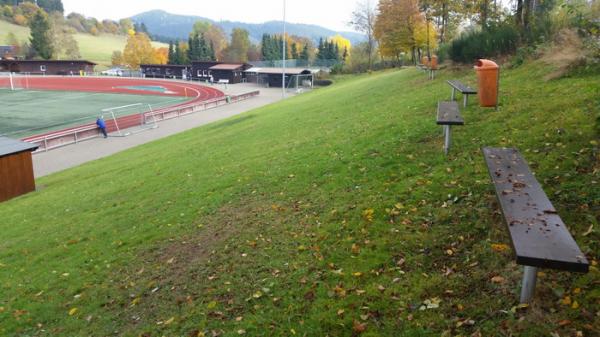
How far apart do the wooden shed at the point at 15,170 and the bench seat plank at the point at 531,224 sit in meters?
18.5

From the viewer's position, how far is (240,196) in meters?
10.1

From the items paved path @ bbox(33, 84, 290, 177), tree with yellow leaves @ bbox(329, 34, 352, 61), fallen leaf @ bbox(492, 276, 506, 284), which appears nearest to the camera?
fallen leaf @ bbox(492, 276, 506, 284)

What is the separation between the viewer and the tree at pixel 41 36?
109438 mm

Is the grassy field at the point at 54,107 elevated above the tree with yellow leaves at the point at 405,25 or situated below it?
below

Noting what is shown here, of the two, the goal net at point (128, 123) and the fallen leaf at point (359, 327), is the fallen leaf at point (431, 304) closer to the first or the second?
the fallen leaf at point (359, 327)

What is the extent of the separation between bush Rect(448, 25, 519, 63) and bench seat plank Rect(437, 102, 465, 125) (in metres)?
11.6

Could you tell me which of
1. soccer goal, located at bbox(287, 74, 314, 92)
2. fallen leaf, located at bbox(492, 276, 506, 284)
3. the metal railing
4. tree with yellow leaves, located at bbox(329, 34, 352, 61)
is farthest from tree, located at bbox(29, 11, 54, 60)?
fallen leaf, located at bbox(492, 276, 506, 284)

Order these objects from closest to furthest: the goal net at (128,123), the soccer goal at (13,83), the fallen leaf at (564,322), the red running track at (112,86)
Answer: the fallen leaf at (564,322), the goal net at (128,123), the red running track at (112,86), the soccer goal at (13,83)

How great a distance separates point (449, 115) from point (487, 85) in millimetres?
3172

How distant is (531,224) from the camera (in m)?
4.27

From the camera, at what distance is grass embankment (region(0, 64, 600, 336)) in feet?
15.8

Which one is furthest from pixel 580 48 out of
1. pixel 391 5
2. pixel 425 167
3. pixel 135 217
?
pixel 391 5

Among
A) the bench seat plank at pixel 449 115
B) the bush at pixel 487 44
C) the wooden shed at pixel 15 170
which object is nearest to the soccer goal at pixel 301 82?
the bush at pixel 487 44

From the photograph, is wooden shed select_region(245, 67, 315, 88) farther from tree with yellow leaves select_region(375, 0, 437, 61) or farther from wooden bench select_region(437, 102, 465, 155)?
wooden bench select_region(437, 102, 465, 155)
